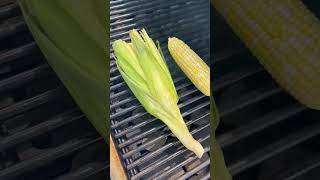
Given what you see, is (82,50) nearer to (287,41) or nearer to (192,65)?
(192,65)

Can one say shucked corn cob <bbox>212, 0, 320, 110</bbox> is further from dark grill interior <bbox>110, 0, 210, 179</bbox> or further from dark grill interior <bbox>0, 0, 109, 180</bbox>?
dark grill interior <bbox>0, 0, 109, 180</bbox>

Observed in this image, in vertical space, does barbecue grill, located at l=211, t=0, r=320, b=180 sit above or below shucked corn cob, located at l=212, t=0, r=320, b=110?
below

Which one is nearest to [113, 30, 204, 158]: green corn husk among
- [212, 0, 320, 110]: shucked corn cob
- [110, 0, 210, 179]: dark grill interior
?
[110, 0, 210, 179]: dark grill interior

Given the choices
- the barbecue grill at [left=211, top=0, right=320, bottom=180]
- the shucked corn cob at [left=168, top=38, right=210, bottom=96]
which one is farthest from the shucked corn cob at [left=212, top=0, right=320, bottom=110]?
the shucked corn cob at [left=168, top=38, right=210, bottom=96]

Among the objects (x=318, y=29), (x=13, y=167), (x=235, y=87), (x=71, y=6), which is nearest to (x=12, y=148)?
(x=13, y=167)

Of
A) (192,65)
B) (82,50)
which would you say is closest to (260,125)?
(192,65)

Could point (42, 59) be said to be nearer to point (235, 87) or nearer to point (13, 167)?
point (13, 167)
